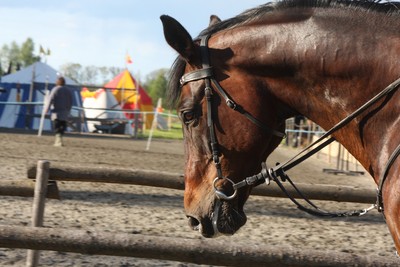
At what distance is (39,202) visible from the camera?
5184 millimetres

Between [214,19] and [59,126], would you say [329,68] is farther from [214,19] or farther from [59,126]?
[59,126]

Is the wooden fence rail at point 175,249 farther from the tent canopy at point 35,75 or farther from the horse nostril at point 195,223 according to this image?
the tent canopy at point 35,75

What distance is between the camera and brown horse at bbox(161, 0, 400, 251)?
103 inches

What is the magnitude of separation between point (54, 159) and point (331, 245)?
24.8ft

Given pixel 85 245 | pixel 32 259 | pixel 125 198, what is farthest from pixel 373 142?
pixel 125 198

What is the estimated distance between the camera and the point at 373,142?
2.59m

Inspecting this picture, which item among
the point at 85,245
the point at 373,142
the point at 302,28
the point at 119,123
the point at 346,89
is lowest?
the point at 119,123

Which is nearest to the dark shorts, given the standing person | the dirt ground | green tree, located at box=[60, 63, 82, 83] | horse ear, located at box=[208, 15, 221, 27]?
the standing person

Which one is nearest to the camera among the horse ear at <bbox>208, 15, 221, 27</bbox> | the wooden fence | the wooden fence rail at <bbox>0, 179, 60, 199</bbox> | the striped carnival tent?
the horse ear at <bbox>208, 15, 221, 27</bbox>

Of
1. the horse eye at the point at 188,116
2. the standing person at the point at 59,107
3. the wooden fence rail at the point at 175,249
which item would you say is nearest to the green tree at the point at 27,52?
→ the standing person at the point at 59,107

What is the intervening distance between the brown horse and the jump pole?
2717 millimetres

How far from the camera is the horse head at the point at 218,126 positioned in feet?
8.87

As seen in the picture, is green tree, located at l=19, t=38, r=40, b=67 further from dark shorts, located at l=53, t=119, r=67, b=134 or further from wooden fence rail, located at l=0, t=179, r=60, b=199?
wooden fence rail, located at l=0, t=179, r=60, b=199

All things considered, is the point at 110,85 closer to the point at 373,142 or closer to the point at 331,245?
the point at 331,245
